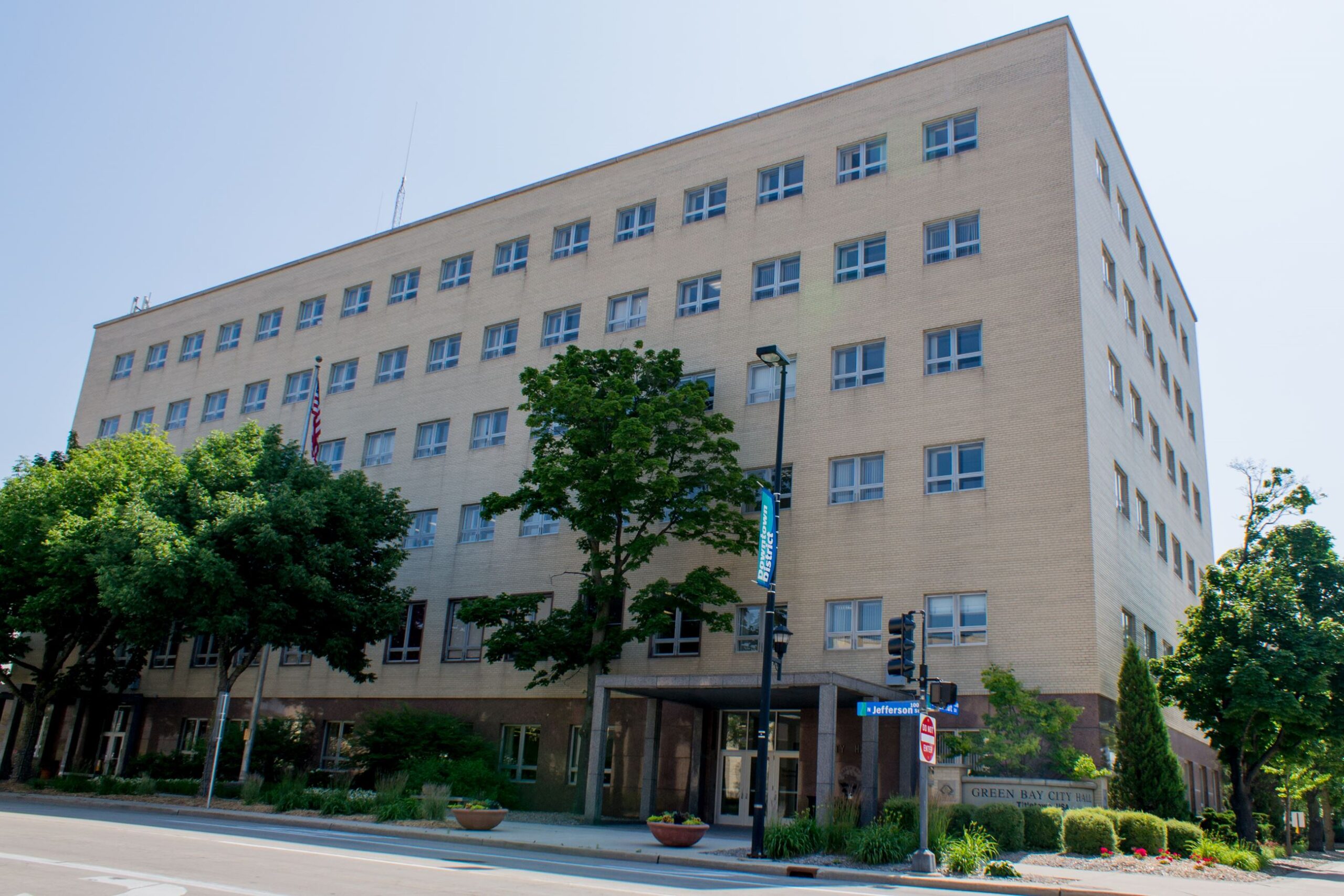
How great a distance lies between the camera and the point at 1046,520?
26188 millimetres

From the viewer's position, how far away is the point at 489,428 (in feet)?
125

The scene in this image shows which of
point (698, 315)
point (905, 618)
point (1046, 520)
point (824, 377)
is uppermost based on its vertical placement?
point (698, 315)

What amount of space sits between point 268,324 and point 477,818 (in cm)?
3172

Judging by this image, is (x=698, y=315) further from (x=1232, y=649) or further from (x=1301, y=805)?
(x=1301, y=805)

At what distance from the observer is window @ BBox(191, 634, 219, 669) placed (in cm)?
4278

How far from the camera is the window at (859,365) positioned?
100.0 ft

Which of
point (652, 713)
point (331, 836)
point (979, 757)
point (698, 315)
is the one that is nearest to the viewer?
point (331, 836)

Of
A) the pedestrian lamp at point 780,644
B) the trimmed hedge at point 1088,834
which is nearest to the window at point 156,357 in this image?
the pedestrian lamp at point 780,644

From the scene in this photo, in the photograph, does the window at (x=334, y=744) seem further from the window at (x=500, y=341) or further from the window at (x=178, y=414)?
the window at (x=178, y=414)

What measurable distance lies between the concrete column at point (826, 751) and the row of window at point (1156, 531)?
1131 centimetres

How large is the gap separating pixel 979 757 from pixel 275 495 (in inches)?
808

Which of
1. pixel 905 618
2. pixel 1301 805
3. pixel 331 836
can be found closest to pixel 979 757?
pixel 905 618

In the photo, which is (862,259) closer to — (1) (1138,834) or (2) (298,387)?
(1) (1138,834)

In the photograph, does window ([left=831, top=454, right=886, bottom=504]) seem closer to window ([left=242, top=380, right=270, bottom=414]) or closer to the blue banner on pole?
the blue banner on pole
